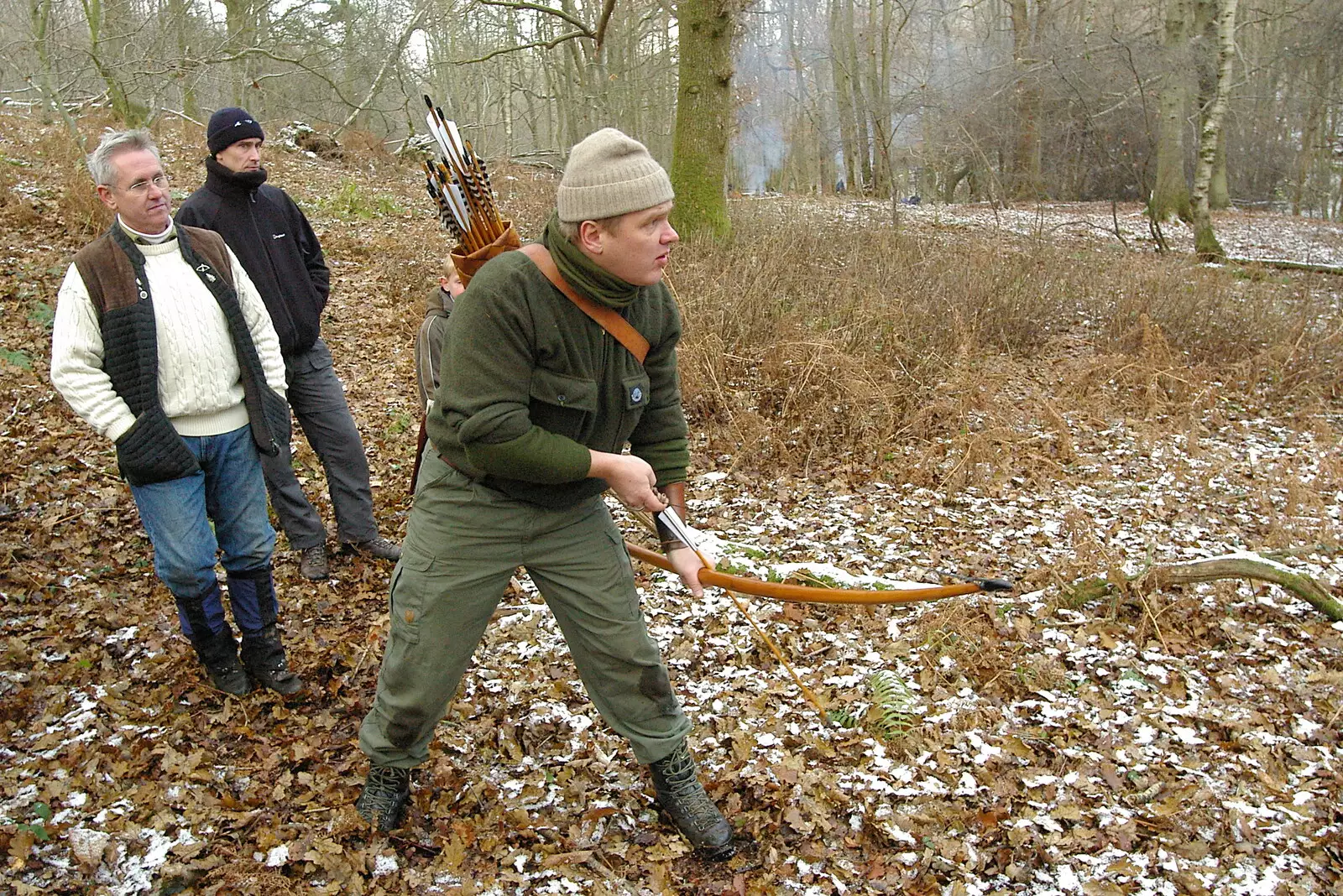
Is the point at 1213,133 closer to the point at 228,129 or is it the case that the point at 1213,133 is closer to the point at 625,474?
the point at 228,129

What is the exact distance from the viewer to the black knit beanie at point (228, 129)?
426cm

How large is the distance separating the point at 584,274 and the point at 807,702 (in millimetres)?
2270

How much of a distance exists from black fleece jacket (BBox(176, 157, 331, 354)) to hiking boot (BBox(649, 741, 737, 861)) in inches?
112

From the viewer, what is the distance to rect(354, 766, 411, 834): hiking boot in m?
2.97

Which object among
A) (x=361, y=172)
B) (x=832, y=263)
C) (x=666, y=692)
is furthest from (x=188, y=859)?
(x=361, y=172)

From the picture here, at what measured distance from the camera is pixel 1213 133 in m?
13.4

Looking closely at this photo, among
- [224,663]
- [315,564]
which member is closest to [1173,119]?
[315,564]

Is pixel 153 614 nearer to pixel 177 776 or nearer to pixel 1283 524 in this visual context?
pixel 177 776

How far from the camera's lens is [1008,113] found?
26188 millimetres

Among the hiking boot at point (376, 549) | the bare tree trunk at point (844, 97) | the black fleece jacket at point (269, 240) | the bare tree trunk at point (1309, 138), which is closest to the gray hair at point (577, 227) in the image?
the black fleece jacket at point (269, 240)

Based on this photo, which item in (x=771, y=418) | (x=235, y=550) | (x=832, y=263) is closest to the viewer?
(x=235, y=550)

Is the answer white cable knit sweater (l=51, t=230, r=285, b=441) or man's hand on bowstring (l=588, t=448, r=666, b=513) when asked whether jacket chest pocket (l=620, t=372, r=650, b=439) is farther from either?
white cable knit sweater (l=51, t=230, r=285, b=441)

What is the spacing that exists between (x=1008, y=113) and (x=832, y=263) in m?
19.8

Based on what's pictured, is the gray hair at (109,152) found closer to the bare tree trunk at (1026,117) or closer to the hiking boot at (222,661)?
the hiking boot at (222,661)
